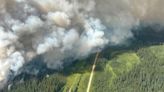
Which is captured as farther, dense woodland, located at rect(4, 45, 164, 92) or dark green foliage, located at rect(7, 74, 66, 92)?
dense woodland, located at rect(4, 45, 164, 92)

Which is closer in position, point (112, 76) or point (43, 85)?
point (43, 85)

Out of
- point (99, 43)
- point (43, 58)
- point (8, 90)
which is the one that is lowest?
point (8, 90)

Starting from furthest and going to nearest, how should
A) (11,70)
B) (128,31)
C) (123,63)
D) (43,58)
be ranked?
(128,31) → (123,63) → (43,58) → (11,70)

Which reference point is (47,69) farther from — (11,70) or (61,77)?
(11,70)

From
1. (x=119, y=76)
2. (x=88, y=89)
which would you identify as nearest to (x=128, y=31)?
(x=119, y=76)

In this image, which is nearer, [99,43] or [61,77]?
[61,77]

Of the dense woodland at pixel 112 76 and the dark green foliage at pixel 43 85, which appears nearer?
the dark green foliage at pixel 43 85

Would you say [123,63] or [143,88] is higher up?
[123,63]

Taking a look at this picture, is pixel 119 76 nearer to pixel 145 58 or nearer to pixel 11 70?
pixel 145 58

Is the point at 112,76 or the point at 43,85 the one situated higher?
the point at 112,76

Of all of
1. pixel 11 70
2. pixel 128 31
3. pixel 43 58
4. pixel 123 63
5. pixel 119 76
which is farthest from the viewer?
pixel 128 31
